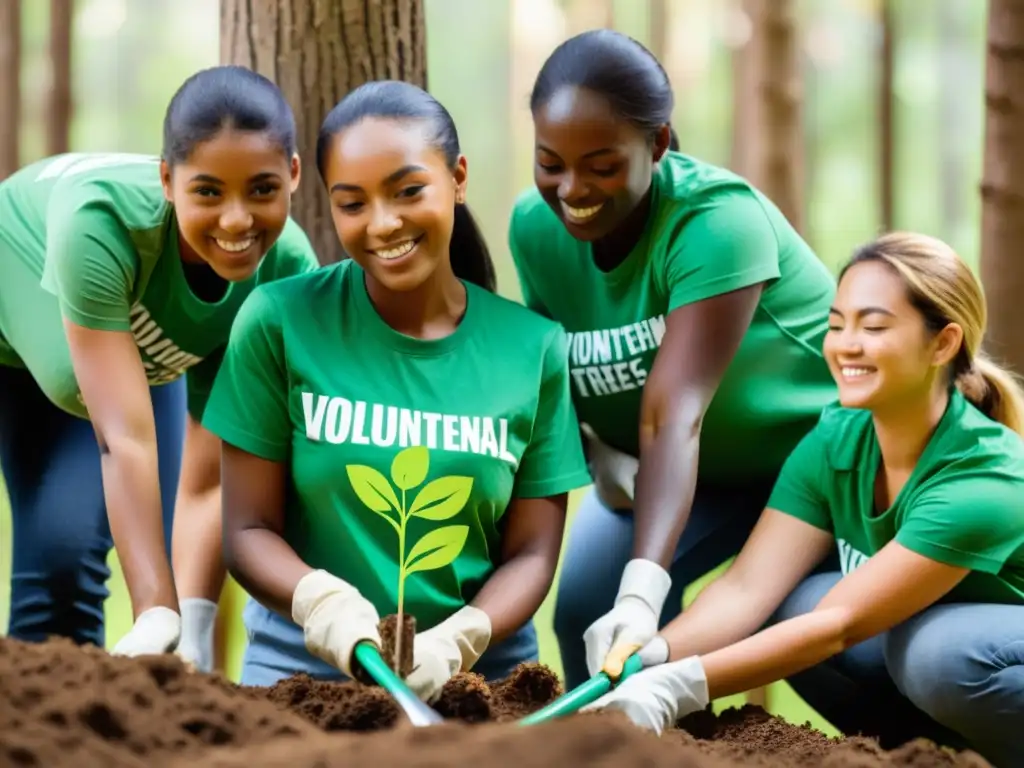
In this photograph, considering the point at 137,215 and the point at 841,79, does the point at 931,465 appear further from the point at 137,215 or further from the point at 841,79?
the point at 841,79

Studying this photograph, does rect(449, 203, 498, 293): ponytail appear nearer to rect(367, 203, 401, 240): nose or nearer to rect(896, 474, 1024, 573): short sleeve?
rect(367, 203, 401, 240): nose

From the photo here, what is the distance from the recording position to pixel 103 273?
7.59 feet

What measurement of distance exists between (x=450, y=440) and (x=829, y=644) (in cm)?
75

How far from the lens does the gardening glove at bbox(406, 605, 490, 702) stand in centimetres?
194

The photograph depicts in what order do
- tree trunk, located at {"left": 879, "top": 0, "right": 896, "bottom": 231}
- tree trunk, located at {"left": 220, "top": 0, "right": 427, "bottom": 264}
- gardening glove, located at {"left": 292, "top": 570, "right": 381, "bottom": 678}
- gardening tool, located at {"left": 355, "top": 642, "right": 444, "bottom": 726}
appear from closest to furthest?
1. gardening tool, located at {"left": 355, "top": 642, "right": 444, "bottom": 726}
2. gardening glove, located at {"left": 292, "top": 570, "right": 381, "bottom": 678}
3. tree trunk, located at {"left": 220, "top": 0, "right": 427, "bottom": 264}
4. tree trunk, located at {"left": 879, "top": 0, "right": 896, "bottom": 231}

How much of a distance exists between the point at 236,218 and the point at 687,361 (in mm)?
832

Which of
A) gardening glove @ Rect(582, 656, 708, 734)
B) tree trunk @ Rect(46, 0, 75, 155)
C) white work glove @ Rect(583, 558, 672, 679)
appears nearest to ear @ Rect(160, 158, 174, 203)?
white work glove @ Rect(583, 558, 672, 679)

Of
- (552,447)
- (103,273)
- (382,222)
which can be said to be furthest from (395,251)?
(103,273)

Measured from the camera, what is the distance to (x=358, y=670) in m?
1.92

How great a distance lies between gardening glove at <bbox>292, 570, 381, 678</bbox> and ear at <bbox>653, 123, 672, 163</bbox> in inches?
38.9

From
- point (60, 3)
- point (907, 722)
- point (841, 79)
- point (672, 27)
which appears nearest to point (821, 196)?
point (841, 79)

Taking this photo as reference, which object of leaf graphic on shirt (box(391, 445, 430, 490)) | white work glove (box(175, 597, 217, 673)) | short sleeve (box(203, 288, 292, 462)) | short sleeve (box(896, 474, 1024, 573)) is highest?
short sleeve (box(203, 288, 292, 462))

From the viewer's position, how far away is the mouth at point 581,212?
2344mm

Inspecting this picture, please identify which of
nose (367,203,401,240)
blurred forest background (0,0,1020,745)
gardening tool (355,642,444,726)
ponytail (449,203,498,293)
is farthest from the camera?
blurred forest background (0,0,1020,745)
